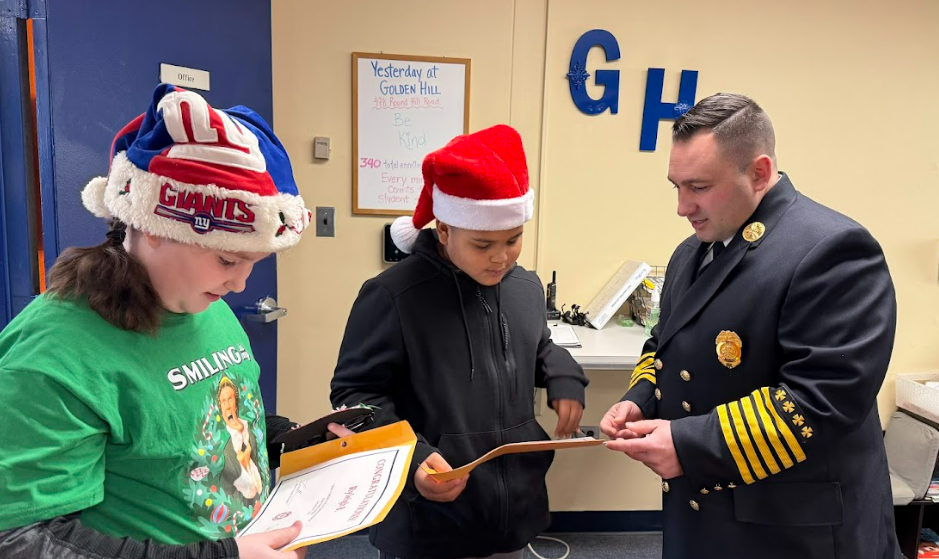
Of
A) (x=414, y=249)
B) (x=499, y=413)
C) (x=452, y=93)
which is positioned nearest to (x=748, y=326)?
(x=499, y=413)

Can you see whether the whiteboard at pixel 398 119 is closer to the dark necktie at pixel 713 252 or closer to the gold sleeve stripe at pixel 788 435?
the dark necktie at pixel 713 252

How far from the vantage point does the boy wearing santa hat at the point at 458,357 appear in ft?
4.14

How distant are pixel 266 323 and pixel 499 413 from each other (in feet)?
4.34

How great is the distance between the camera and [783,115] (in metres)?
2.57

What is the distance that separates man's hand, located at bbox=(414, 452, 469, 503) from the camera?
117 centimetres

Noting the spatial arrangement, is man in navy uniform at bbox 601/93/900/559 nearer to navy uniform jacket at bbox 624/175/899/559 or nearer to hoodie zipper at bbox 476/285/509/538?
navy uniform jacket at bbox 624/175/899/559

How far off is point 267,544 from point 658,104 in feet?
7.49

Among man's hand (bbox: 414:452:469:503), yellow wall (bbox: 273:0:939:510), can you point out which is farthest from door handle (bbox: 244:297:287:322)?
man's hand (bbox: 414:452:469:503)

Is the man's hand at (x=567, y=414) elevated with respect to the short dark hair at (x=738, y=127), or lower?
lower

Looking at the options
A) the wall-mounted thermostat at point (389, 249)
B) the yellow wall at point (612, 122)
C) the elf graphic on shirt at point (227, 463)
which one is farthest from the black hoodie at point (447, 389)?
the yellow wall at point (612, 122)

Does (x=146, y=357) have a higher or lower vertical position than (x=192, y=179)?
lower

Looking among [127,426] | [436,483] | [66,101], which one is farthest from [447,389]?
[66,101]

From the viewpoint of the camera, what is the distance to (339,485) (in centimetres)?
97

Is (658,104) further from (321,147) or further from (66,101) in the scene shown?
(66,101)
